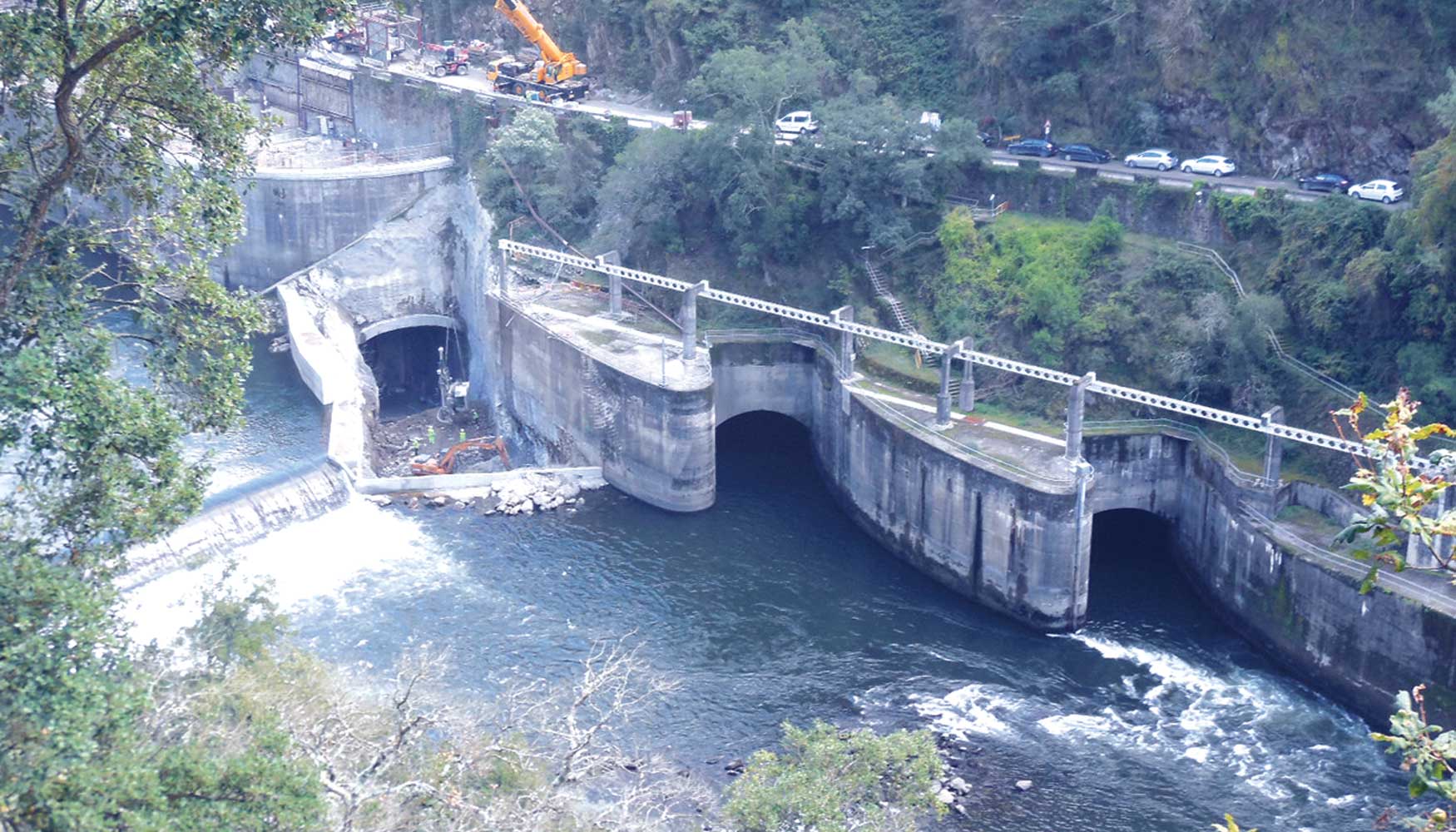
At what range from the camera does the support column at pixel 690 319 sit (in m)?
58.2

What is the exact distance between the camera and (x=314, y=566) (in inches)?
1998

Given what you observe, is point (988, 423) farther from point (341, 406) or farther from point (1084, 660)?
point (341, 406)

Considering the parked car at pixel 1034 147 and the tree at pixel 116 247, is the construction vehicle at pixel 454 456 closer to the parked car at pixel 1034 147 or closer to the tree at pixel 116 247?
the parked car at pixel 1034 147

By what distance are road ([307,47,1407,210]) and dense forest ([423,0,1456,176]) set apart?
1.78m

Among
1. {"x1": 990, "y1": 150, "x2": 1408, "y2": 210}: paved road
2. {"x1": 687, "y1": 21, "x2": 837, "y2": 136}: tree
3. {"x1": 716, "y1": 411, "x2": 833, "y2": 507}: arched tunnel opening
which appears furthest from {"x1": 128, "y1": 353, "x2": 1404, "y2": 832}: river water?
{"x1": 687, "y1": 21, "x2": 837, "y2": 136}: tree

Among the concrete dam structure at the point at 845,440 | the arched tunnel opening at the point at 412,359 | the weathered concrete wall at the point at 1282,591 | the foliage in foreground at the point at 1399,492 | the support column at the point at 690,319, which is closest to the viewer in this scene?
the foliage in foreground at the point at 1399,492

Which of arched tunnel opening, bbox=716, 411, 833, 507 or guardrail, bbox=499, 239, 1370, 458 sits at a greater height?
guardrail, bbox=499, 239, 1370, 458

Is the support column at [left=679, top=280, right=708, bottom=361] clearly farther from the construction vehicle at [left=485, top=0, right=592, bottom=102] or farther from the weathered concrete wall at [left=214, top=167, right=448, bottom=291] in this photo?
the construction vehicle at [left=485, top=0, right=592, bottom=102]

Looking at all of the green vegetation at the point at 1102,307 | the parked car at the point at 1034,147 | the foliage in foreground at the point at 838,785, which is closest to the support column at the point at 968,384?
the green vegetation at the point at 1102,307

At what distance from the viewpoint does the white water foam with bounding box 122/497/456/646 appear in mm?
46250

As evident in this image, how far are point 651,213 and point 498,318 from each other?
8.48 metres

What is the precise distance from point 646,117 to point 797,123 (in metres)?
12.3

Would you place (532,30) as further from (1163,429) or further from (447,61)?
(1163,429)

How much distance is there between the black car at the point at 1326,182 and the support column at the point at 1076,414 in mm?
14507
